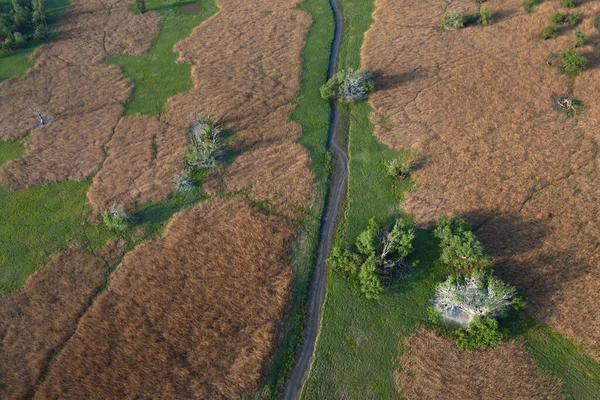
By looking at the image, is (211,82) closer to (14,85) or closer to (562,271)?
(14,85)

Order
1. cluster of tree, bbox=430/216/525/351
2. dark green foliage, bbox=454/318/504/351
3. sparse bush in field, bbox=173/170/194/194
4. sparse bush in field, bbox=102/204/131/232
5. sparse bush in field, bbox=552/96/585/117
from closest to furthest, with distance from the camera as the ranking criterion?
1. dark green foliage, bbox=454/318/504/351
2. cluster of tree, bbox=430/216/525/351
3. sparse bush in field, bbox=102/204/131/232
4. sparse bush in field, bbox=173/170/194/194
5. sparse bush in field, bbox=552/96/585/117

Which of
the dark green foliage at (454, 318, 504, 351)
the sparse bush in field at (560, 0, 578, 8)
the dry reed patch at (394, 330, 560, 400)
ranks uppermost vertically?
the sparse bush in field at (560, 0, 578, 8)

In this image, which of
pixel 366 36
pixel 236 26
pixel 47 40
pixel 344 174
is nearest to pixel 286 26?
pixel 236 26

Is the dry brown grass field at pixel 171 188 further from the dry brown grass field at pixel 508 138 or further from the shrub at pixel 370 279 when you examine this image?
the dry brown grass field at pixel 508 138

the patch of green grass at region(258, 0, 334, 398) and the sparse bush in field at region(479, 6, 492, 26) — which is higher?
the sparse bush in field at region(479, 6, 492, 26)

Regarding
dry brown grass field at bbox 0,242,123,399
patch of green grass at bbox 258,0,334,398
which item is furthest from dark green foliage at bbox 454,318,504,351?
dry brown grass field at bbox 0,242,123,399

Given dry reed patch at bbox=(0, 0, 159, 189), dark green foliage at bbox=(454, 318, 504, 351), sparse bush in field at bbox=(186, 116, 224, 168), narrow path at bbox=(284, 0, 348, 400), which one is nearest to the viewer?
dark green foliage at bbox=(454, 318, 504, 351)

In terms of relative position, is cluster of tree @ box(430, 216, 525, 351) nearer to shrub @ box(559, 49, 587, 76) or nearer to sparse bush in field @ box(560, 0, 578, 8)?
shrub @ box(559, 49, 587, 76)
